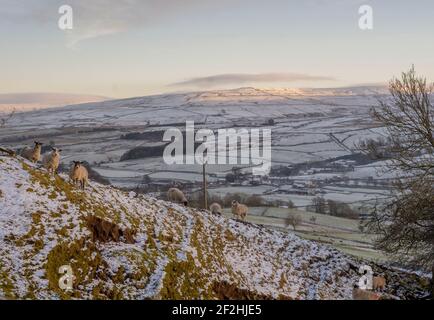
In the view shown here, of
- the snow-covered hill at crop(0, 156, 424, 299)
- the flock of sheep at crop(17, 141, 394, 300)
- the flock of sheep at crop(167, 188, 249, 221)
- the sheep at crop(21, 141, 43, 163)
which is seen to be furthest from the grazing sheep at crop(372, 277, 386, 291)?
the sheep at crop(21, 141, 43, 163)

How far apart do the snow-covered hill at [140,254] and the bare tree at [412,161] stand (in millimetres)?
4136

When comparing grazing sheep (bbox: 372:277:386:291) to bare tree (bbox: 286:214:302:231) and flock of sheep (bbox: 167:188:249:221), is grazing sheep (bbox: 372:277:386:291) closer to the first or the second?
flock of sheep (bbox: 167:188:249:221)

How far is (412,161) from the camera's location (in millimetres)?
23422

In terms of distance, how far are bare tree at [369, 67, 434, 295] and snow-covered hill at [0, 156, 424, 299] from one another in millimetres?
4136

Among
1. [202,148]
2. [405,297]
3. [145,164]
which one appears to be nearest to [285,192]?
[145,164]

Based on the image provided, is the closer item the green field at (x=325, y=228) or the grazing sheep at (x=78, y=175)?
the grazing sheep at (x=78, y=175)

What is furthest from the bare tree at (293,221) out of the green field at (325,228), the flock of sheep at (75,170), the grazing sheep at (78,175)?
the grazing sheep at (78,175)

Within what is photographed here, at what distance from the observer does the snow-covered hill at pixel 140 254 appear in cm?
1527

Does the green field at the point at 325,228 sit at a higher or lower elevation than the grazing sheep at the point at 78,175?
lower

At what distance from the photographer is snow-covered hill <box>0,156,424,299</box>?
15273 mm

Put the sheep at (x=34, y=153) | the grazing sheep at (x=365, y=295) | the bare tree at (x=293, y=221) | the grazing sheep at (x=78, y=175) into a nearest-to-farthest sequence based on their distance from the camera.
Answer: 1. the grazing sheep at (x=365, y=295)
2. the grazing sheep at (x=78, y=175)
3. the sheep at (x=34, y=153)
4. the bare tree at (x=293, y=221)

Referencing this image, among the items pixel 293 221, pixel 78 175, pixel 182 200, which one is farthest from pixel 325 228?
pixel 78 175

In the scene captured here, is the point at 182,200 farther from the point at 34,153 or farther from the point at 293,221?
the point at 293,221

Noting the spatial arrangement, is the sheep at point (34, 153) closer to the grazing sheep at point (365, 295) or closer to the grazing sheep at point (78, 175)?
the grazing sheep at point (78, 175)
